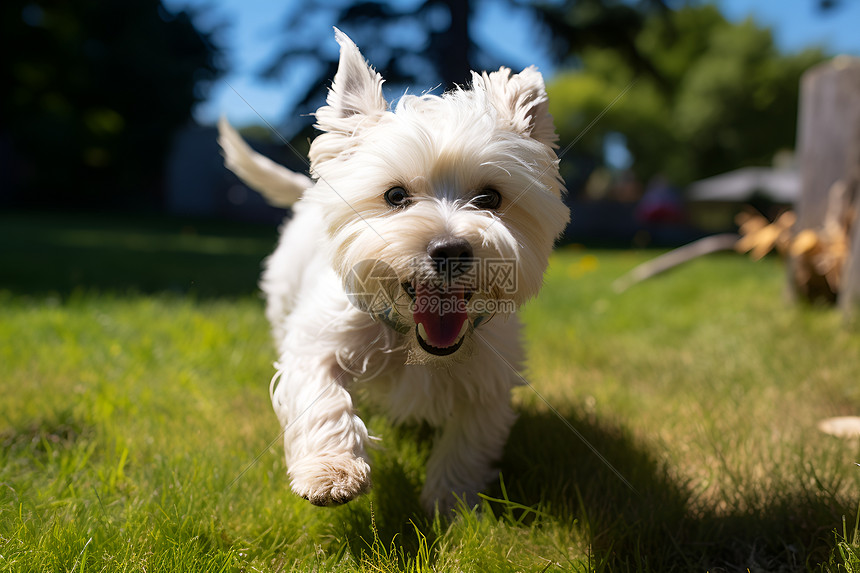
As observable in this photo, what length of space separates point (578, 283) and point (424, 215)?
5806 mm

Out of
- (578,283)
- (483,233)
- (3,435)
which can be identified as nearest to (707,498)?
(483,233)

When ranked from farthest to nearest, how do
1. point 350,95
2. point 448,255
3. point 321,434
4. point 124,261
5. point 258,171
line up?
point 124,261, point 258,171, point 350,95, point 321,434, point 448,255

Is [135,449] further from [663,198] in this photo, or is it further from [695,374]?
[663,198]

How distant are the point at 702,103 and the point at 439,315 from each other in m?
37.9

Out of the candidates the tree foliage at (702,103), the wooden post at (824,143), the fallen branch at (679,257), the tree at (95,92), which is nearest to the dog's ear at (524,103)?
the wooden post at (824,143)

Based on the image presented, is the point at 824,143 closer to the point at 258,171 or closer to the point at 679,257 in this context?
the point at 679,257

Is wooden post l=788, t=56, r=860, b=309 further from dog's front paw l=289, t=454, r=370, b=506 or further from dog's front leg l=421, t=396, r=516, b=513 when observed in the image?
dog's front paw l=289, t=454, r=370, b=506

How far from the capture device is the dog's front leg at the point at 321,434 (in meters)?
1.94

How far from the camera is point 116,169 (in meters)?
25.0

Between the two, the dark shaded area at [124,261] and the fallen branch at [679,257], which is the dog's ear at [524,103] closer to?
the fallen branch at [679,257]

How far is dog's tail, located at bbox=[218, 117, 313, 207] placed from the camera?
3549mm

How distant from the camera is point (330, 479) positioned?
6.34 feet

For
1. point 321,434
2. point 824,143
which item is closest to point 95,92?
point 824,143

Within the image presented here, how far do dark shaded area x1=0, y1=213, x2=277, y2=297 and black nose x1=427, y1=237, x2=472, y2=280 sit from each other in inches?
179
